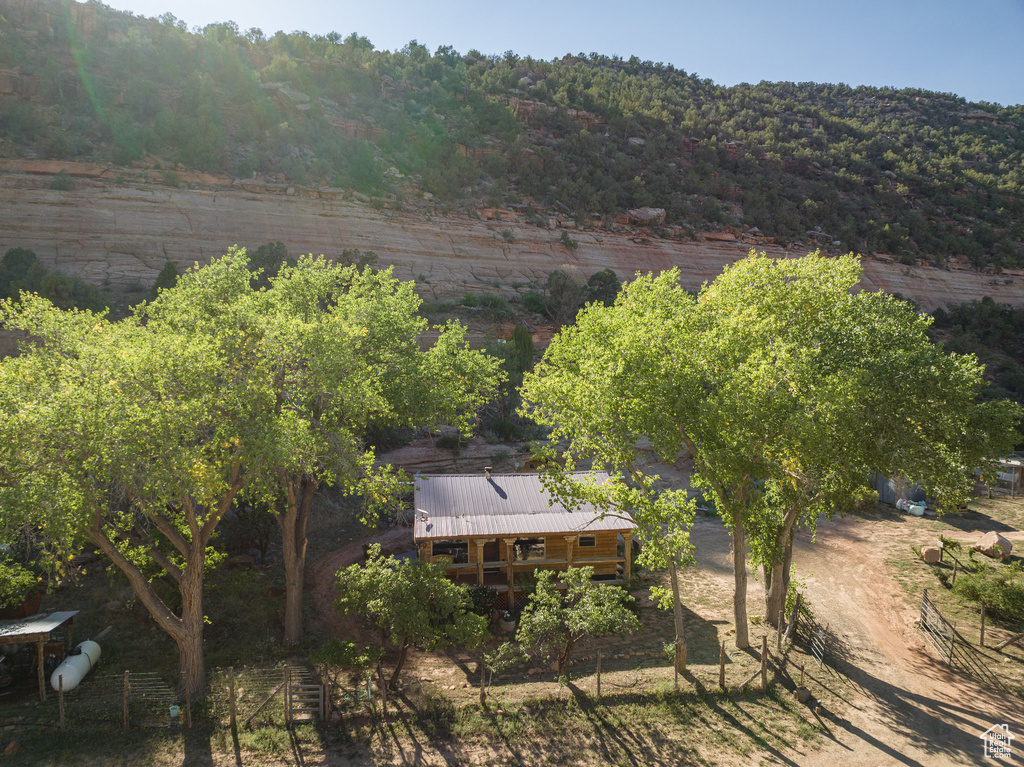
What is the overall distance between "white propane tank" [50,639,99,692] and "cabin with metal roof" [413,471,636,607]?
7250 mm

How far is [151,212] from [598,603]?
4022 centimetres

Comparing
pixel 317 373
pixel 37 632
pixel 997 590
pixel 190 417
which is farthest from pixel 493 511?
pixel 997 590

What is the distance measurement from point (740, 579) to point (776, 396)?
4.43 metres

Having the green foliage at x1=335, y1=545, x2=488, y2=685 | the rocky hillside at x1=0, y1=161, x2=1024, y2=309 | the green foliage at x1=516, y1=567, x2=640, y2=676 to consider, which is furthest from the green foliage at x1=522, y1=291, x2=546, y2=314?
the green foliage at x1=335, y1=545, x2=488, y2=685

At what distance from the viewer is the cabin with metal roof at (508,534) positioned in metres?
15.9

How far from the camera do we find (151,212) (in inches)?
1534

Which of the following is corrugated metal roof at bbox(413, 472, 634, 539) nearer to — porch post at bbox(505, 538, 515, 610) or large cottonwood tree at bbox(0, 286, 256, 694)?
porch post at bbox(505, 538, 515, 610)

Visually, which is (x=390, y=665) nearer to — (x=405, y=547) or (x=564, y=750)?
(x=564, y=750)

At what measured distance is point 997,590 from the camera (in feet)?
48.9

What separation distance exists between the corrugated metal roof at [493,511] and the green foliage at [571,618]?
108 inches

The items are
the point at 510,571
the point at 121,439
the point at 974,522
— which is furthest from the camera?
the point at 974,522

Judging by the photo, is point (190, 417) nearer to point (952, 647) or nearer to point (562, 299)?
point (952, 647)

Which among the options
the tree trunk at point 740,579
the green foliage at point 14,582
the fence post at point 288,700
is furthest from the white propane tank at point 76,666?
the tree trunk at point 740,579

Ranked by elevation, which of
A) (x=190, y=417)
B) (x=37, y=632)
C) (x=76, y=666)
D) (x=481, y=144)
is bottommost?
(x=76, y=666)
